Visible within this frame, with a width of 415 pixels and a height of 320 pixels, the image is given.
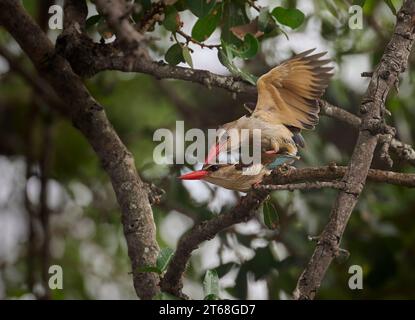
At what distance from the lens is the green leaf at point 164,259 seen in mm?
1770

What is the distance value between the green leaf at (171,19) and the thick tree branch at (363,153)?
1.69ft

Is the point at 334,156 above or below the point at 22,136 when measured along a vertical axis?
below

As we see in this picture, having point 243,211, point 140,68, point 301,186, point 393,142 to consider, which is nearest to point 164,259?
point 243,211

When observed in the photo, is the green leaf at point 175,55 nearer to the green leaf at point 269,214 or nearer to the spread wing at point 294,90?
the spread wing at point 294,90

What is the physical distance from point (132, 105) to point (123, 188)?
2.05m

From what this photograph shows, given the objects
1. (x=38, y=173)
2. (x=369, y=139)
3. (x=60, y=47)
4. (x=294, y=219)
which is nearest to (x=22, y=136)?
(x=38, y=173)

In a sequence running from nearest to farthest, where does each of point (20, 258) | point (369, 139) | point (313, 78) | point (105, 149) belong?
point (369, 139) → point (313, 78) → point (105, 149) → point (20, 258)

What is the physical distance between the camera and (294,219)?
3303mm

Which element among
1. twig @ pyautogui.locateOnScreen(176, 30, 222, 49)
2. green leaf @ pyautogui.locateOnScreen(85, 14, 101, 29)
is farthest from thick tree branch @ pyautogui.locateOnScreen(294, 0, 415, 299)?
green leaf @ pyautogui.locateOnScreen(85, 14, 101, 29)

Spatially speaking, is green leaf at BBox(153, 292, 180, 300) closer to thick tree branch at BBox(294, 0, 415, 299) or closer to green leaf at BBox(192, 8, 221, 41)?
thick tree branch at BBox(294, 0, 415, 299)

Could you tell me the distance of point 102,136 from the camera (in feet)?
7.29

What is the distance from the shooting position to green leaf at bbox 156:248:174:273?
1770 millimetres

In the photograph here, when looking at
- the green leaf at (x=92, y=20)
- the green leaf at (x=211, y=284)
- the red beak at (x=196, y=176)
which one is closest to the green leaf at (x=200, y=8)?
the green leaf at (x=92, y=20)
